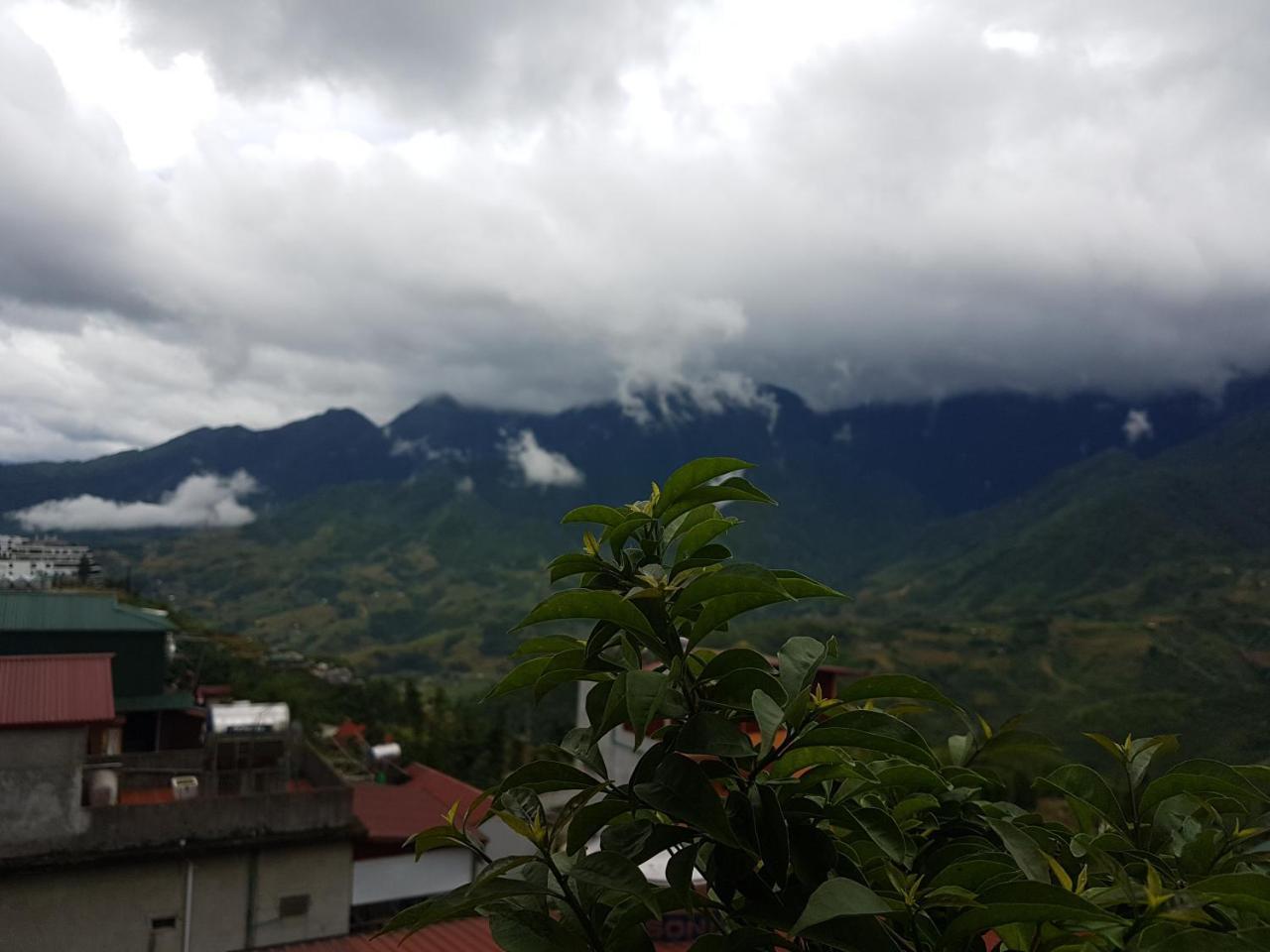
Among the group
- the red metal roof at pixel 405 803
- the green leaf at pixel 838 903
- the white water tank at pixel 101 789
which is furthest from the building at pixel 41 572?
the green leaf at pixel 838 903

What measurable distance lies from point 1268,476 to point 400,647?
16722 cm

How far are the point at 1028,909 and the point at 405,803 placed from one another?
2184cm

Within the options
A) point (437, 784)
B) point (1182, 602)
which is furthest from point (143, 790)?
point (1182, 602)

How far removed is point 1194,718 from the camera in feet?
165

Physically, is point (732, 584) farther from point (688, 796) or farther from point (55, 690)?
point (55, 690)

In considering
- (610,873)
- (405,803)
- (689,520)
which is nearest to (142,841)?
(405,803)

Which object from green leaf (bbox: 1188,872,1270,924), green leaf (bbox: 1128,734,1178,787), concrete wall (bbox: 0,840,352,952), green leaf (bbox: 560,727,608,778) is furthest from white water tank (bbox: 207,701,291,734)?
green leaf (bbox: 1188,872,1270,924)

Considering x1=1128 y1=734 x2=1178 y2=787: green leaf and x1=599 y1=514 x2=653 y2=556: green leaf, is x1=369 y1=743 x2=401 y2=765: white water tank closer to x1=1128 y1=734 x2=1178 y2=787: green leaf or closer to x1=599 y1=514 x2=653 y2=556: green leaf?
x1=1128 y1=734 x2=1178 y2=787: green leaf

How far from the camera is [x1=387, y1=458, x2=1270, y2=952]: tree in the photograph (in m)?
1.31

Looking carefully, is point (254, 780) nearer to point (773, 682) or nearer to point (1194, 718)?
point (773, 682)

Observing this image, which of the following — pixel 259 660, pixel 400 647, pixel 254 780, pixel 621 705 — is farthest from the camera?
pixel 400 647

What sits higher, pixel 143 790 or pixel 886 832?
pixel 886 832

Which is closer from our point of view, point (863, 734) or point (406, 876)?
point (863, 734)

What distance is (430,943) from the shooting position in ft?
23.1
